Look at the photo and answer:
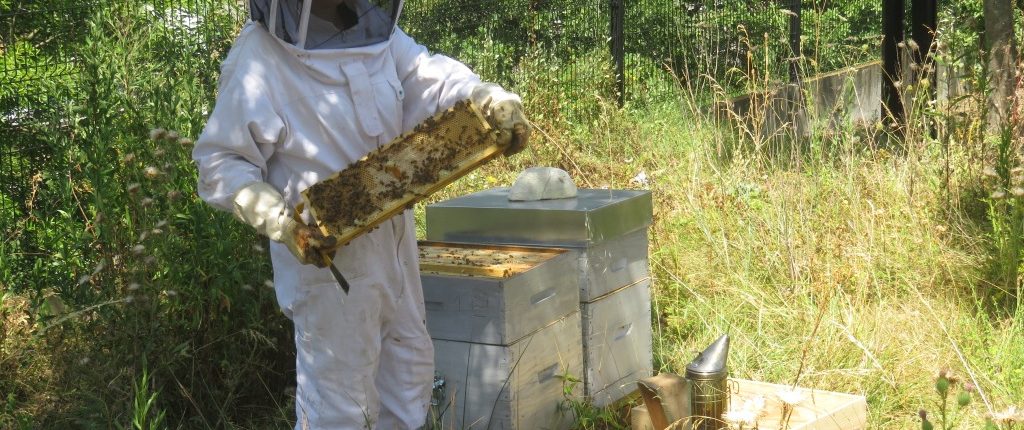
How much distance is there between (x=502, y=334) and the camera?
→ 3.04m

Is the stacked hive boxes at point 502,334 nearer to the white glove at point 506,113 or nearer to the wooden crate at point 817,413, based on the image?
the wooden crate at point 817,413

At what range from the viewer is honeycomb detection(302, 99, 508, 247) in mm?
2455

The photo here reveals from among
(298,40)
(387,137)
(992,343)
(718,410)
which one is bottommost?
(992,343)

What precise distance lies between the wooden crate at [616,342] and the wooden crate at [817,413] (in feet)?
0.77

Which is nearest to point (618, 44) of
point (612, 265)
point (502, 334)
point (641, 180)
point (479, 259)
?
point (641, 180)

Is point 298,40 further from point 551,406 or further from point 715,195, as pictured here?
point 715,195

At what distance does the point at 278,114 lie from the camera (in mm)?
2637

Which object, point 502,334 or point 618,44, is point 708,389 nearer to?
point 502,334

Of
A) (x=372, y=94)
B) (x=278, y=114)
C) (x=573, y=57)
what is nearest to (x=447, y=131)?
(x=372, y=94)

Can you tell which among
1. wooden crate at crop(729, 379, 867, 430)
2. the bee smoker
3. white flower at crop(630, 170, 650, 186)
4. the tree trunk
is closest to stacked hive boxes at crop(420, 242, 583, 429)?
the bee smoker

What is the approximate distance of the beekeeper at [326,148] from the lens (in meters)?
2.57

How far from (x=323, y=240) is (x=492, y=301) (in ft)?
2.52

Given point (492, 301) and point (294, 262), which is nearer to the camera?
point (294, 262)

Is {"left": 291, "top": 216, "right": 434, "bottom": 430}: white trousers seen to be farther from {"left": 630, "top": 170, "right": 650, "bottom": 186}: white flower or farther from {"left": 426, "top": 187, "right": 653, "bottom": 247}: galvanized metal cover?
{"left": 630, "top": 170, "right": 650, "bottom": 186}: white flower
